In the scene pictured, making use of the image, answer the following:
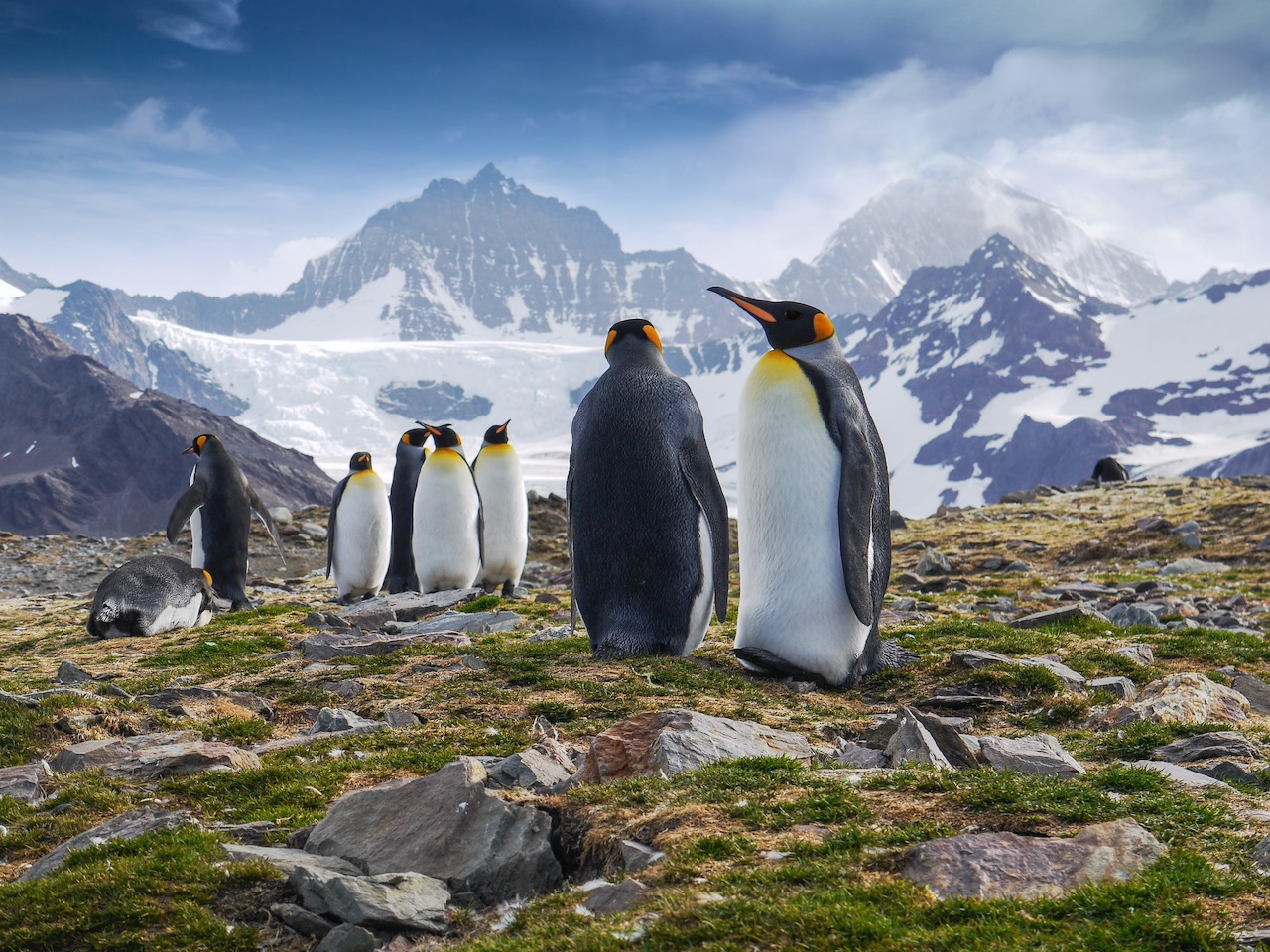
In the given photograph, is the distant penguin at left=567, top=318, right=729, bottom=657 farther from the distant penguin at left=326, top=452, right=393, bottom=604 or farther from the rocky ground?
the distant penguin at left=326, top=452, right=393, bottom=604

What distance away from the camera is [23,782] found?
593cm

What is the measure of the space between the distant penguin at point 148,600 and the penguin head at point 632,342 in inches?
293

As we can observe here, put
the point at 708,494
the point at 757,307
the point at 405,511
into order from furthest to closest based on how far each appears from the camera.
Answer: the point at 405,511, the point at 708,494, the point at 757,307

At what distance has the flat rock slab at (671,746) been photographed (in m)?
5.41

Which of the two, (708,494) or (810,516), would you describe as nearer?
(810,516)

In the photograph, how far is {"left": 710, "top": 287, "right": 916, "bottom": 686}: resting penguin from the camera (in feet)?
27.8

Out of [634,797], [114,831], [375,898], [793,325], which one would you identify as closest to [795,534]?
[793,325]

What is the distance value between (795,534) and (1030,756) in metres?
3.33

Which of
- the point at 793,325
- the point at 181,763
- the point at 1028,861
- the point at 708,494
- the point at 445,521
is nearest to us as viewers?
the point at 1028,861

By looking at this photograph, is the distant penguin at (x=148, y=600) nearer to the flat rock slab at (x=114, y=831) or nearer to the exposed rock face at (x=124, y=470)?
the flat rock slab at (x=114, y=831)

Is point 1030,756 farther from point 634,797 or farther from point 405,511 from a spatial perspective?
point 405,511

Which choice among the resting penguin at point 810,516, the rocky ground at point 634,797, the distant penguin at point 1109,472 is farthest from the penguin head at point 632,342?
the distant penguin at point 1109,472

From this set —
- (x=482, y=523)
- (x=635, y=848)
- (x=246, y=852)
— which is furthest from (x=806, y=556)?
(x=482, y=523)

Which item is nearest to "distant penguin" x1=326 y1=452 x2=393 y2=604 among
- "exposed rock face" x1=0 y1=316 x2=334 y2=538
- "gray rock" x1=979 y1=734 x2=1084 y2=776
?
"gray rock" x1=979 y1=734 x2=1084 y2=776
